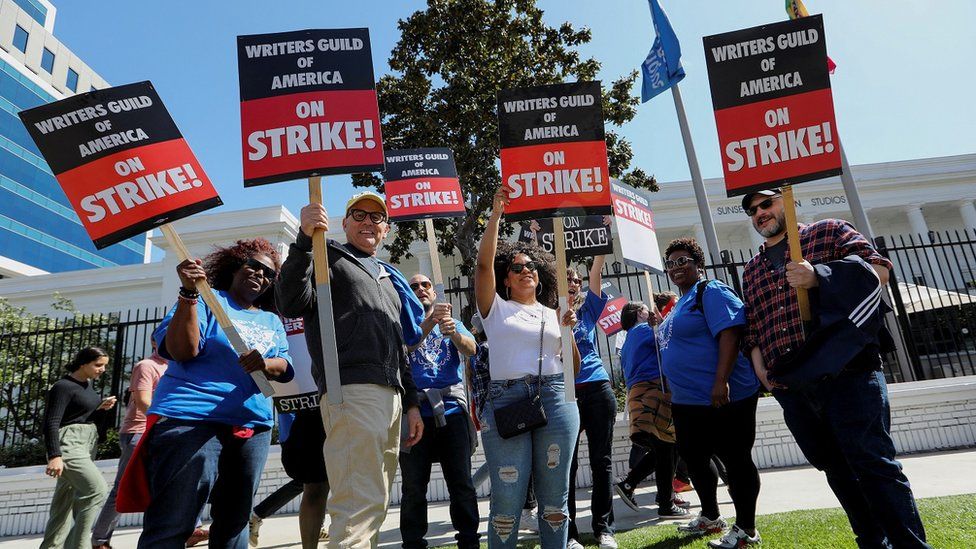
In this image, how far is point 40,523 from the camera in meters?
6.74

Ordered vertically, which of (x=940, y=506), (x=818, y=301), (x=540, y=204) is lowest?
(x=940, y=506)

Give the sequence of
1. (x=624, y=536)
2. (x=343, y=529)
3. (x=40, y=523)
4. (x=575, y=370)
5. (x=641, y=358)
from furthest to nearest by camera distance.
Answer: (x=40, y=523), (x=641, y=358), (x=624, y=536), (x=575, y=370), (x=343, y=529)

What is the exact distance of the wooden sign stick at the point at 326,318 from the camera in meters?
2.29

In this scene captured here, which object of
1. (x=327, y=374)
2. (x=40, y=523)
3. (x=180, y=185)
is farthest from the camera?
(x=40, y=523)

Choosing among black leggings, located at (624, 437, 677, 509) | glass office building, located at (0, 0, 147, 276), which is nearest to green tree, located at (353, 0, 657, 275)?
black leggings, located at (624, 437, 677, 509)

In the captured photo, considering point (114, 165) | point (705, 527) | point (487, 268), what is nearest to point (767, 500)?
point (705, 527)

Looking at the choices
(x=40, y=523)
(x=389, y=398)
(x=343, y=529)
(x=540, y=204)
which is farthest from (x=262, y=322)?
(x=40, y=523)

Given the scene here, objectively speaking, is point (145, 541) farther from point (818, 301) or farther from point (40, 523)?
point (40, 523)

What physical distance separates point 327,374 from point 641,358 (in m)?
3.43

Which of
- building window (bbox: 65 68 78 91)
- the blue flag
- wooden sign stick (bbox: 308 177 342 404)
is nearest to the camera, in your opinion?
wooden sign stick (bbox: 308 177 342 404)

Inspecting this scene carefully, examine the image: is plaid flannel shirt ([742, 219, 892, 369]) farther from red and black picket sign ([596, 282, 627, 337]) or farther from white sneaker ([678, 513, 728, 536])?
red and black picket sign ([596, 282, 627, 337])

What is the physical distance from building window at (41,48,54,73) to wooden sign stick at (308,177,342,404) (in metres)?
61.6

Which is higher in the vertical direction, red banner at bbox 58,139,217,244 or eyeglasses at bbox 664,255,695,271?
red banner at bbox 58,139,217,244

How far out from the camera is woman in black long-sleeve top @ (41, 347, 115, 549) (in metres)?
4.30
